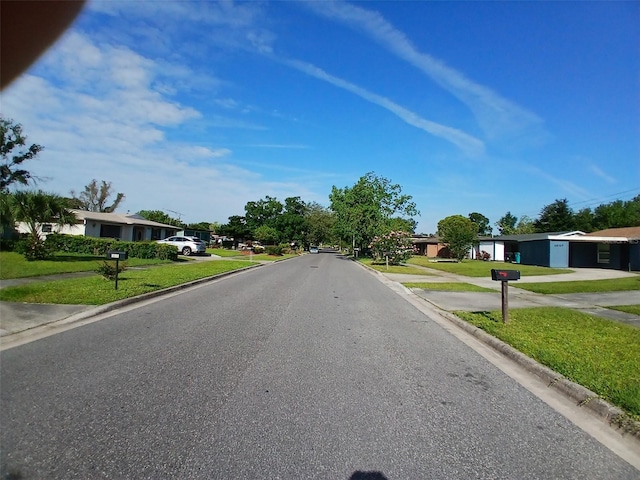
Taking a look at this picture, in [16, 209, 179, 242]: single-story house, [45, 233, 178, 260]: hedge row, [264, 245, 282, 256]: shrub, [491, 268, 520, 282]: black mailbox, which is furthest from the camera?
[264, 245, 282, 256]: shrub

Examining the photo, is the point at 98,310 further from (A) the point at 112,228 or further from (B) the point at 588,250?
(A) the point at 112,228

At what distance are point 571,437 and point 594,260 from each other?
3672 centimetres

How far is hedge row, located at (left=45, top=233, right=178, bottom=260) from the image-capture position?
26828 mm

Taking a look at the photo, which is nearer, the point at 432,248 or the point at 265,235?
the point at 265,235

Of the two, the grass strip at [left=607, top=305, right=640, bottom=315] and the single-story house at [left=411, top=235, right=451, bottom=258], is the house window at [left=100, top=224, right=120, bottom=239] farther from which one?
the grass strip at [left=607, top=305, right=640, bottom=315]

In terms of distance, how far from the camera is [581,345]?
22.8 feet

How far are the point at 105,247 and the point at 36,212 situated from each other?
21.1 ft

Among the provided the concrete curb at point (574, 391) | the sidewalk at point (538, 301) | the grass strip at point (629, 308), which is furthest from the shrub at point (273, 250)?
the concrete curb at point (574, 391)

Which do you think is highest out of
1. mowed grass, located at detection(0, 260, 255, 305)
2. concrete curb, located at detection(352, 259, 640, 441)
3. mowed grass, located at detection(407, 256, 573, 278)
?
mowed grass, located at detection(407, 256, 573, 278)

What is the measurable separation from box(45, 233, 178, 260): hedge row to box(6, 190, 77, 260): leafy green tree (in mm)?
4859

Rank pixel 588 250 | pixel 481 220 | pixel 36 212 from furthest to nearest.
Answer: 1. pixel 481 220
2. pixel 588 250
3. pixel 36 212

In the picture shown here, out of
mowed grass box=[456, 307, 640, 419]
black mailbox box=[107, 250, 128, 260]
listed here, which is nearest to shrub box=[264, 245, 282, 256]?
black mailbox box=[107, 250, 128, 260]

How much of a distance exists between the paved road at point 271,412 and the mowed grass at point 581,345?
0.78 metres

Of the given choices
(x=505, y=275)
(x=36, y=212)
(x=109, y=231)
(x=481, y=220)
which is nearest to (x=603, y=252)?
(x=505, y=275)
